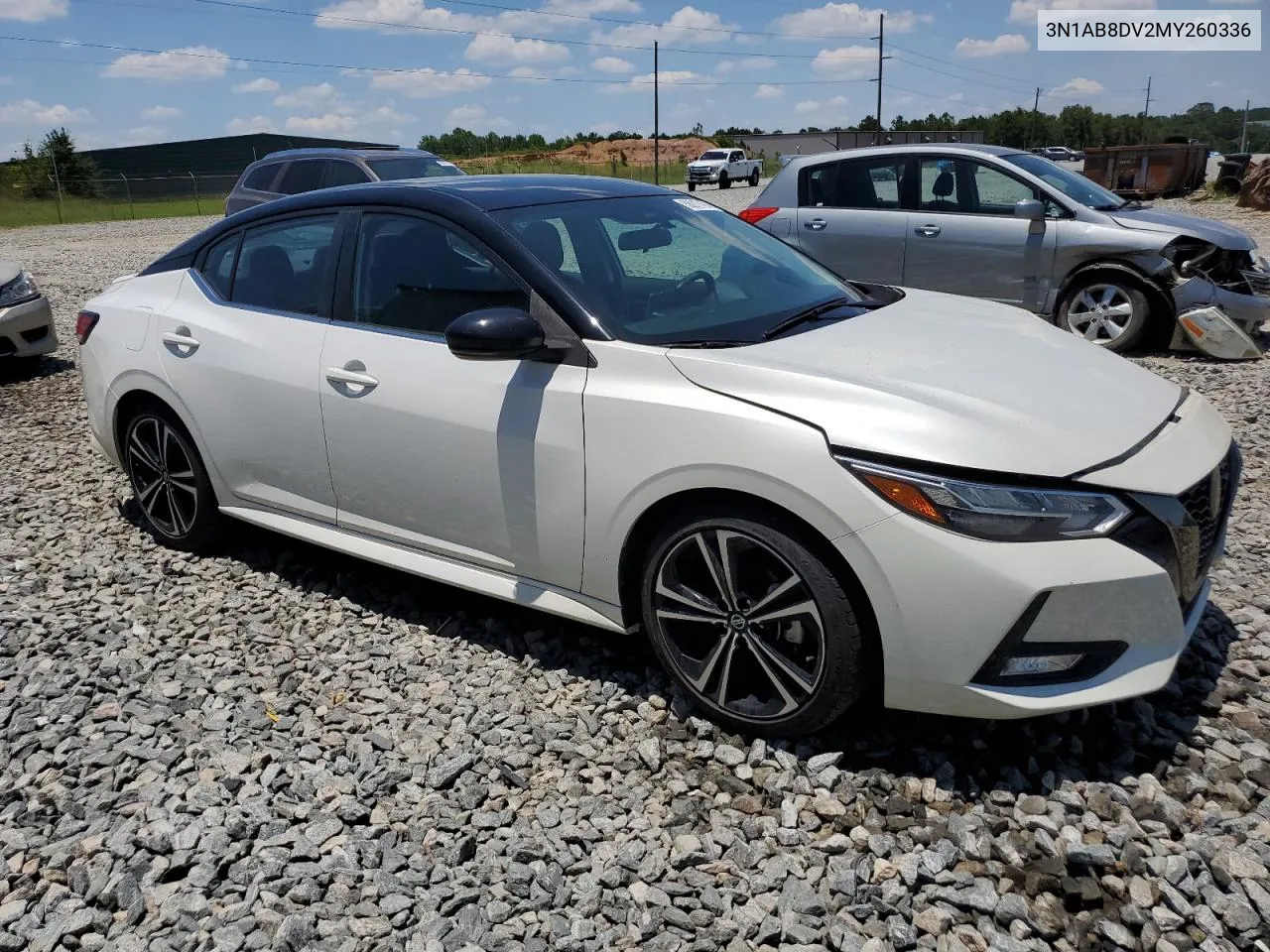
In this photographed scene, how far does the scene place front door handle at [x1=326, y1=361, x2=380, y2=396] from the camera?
146 inches

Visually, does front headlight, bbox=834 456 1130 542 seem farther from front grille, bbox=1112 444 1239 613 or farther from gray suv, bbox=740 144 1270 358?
gray suv, bbox=740 144 1270 358

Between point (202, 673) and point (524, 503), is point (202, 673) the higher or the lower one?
the lower one

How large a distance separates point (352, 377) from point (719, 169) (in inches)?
1740

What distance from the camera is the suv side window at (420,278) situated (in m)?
3.54

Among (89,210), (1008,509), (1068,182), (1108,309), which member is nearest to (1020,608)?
(1008,509)

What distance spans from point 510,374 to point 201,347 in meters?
1.74

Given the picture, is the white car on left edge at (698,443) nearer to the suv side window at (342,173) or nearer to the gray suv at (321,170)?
the suv side window at (342,173)

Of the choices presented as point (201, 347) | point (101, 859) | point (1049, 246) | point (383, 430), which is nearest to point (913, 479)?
point (383, 430)

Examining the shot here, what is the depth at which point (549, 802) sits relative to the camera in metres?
2.94

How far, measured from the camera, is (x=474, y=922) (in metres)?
2.50

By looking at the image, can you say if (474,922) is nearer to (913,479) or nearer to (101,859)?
(101,859)

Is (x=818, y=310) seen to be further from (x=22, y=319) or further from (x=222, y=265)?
(x=22, y=319)

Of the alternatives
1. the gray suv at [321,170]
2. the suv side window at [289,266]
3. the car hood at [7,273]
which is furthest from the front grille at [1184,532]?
the gray suv at [321,170]

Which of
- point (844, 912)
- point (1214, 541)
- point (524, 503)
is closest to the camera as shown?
point (844, 912)
